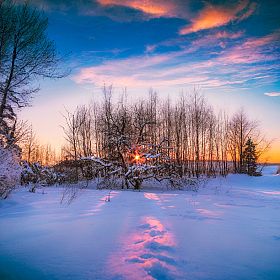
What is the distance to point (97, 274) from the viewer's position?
1.85 m

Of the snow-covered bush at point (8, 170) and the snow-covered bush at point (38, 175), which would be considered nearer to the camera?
the snow-covered bush at point (8, 170)

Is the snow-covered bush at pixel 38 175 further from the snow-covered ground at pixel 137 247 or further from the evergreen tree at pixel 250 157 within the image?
the evergreen tree at pixel 250 157

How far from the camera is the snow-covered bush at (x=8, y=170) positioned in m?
4.90

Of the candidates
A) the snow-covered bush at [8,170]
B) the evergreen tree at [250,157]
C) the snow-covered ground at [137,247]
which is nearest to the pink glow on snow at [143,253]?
the snow-covered ground at [137,247]

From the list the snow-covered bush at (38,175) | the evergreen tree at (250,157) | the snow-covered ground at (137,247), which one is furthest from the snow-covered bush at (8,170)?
the evergreen tree at (250,157)

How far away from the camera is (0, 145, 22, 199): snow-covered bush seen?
490 cm

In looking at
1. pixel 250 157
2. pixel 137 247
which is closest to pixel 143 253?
pixel 137 247

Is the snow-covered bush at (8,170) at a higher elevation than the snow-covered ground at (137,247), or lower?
higher

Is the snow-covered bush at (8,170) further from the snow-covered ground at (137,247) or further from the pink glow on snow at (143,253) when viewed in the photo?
the pink glow on snow at (143,253)

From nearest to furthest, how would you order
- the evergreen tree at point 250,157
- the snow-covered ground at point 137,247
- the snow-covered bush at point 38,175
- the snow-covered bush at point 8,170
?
the snow-covered ground at point 137,247, the snow-covered bush at point 8,170, the snow-covered bush at point 38,175, the evergreen tree at point 250,157

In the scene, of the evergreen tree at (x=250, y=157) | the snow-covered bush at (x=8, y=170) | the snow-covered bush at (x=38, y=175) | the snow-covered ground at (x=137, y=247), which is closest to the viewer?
the snow-covered ground at (x=137, y=247)

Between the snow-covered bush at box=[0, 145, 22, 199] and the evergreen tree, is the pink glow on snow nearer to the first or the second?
the snow-covered bush at box=[0, 145, 22, 199]

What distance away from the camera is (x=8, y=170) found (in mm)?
5043

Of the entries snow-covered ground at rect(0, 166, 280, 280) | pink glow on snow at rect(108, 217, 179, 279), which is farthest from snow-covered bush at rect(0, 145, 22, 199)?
pink glow on snow at rect(108, 217, 179, 279)
